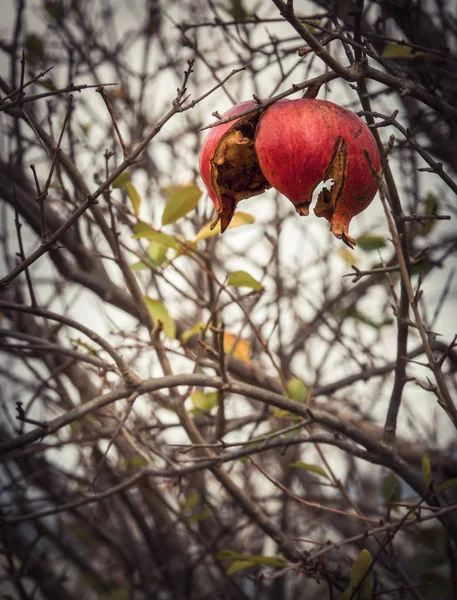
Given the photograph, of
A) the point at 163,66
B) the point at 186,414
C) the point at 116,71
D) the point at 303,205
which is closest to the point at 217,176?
the point at 303,205

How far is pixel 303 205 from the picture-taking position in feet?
2.73

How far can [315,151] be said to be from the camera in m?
0.79

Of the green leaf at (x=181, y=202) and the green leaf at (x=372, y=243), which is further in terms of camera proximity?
the green leaf at (x=372, y=243)

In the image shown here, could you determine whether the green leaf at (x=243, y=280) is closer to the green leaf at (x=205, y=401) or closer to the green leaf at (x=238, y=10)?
the green leaf at (x=205, y=401)

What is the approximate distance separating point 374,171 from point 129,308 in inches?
49.8

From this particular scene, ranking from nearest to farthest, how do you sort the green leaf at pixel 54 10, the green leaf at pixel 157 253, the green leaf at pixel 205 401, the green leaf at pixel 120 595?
the green leaf at pixel 157 253
the green leaf at pixel 205 401
the green leaf at pixel 120 595
the green leaf at pixel 54 10

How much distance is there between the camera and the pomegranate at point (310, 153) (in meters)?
0.79

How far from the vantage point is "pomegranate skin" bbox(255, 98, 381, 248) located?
2.59ft

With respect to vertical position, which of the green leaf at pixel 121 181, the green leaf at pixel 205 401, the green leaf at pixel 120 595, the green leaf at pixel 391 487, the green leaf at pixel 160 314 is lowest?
the green leaf at pixel 391 487

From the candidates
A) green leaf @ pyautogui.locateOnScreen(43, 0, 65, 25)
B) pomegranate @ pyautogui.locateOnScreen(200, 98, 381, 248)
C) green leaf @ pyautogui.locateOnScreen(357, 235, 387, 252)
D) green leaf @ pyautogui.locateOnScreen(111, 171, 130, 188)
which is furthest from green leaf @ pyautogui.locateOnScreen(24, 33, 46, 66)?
pomegranate @ pyautogui.locateOnScreen(200, 98, 381, 248)

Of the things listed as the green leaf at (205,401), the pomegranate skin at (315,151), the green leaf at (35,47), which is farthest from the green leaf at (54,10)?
the pomegranate skin at (315,151)

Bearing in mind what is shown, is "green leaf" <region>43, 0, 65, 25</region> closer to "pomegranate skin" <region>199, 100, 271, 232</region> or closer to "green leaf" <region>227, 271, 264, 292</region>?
"green leaf" <region>227, 271, 264, 292</region>

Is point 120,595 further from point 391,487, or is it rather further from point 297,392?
point 297,392

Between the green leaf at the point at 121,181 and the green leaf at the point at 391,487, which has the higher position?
the green leaf at the point at 121,181
